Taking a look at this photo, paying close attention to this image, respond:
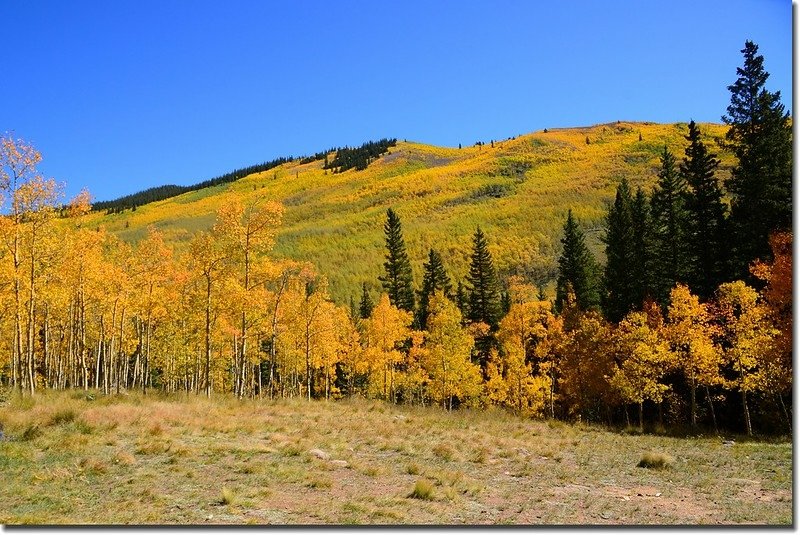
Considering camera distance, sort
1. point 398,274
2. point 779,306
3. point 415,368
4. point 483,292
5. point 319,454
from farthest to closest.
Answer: point 398,274 → point 483,292 → point 415,368 → point 779,306 → point 319,454

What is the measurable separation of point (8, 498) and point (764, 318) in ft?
103

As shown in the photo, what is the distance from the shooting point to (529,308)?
45.3 metres

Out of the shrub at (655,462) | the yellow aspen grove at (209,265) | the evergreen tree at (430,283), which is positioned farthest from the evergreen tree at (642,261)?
the yellow aspen grove at (209,265)

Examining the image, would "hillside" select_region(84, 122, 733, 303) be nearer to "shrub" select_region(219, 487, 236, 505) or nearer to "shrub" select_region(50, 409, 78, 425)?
"shrub" select_region(50, 409, 78, 425)

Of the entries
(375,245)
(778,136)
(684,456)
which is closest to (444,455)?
(684,456)

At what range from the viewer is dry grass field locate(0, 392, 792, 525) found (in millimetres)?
8672

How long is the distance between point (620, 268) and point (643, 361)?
14452 mm

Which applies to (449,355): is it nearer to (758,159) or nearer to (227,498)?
(758,159)

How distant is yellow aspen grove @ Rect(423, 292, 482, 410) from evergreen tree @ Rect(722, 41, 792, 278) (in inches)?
895

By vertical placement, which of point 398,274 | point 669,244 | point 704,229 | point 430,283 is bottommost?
point 430,283

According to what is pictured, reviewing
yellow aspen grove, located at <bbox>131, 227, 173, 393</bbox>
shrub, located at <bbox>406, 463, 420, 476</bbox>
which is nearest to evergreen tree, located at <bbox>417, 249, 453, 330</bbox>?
yellow aspen grove, located at <bbox>131, 227, 173, 393</bbox>

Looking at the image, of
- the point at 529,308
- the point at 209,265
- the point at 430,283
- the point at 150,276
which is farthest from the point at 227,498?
the point at 430,283

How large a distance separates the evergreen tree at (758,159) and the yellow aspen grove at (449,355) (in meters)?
22.7

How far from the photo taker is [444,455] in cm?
1562
